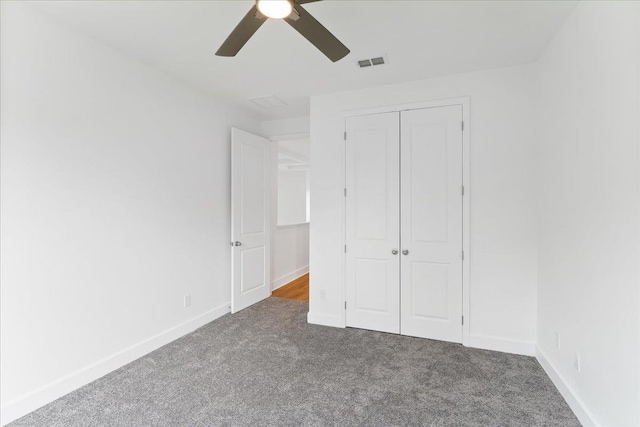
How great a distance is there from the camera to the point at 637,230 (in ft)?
4.42

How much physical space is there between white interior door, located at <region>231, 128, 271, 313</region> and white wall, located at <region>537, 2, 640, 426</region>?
310cm

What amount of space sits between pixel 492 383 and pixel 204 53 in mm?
3359

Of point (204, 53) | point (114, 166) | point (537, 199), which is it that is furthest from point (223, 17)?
point (537, 199)

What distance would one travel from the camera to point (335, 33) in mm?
2207

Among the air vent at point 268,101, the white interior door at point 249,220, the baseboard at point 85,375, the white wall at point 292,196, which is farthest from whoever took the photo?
the white wall at point 292,196

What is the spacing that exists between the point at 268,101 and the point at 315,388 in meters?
2.97

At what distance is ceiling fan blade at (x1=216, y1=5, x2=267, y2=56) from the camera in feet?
4.72

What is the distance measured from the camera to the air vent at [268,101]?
3.47 metres

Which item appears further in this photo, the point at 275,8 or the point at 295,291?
the point at 295,291

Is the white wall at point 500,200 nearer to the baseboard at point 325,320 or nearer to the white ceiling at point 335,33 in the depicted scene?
the white ceiling at point 335,33

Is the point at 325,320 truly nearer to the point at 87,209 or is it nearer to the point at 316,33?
the point at 87,209

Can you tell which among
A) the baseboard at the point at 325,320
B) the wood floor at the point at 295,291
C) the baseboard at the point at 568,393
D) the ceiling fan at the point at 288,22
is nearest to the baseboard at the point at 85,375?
the baseboard at the point at 325,320

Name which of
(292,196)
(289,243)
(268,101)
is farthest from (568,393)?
(292,196)

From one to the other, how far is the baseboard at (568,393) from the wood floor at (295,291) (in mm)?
2699
